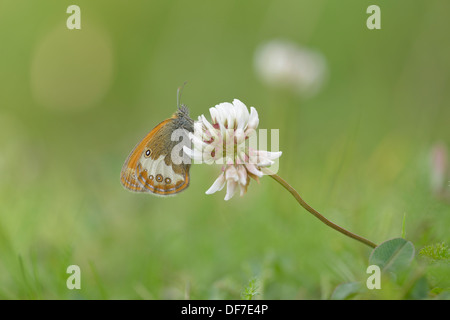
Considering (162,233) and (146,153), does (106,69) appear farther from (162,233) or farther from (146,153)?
(146,153)

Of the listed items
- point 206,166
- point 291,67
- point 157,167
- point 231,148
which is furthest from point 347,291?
point 291,67

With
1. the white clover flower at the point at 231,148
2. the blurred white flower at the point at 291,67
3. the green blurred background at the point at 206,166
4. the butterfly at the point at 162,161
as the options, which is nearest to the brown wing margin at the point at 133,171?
the butterfly at the point at 162,161

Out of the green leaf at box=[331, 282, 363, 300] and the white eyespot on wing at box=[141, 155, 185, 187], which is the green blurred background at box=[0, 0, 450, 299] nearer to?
the green leaf at box=[331, 282, 363, 300]

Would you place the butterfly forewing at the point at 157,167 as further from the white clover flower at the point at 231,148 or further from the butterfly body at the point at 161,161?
the white clover flower at the point at 231,148

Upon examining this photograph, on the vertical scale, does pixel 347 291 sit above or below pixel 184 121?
below

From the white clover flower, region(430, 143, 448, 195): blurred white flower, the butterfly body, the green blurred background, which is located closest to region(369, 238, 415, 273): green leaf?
the green blurred background

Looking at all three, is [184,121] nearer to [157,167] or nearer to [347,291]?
[157,167]

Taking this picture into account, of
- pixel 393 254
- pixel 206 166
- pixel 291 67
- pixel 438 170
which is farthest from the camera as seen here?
pixel 291 67
